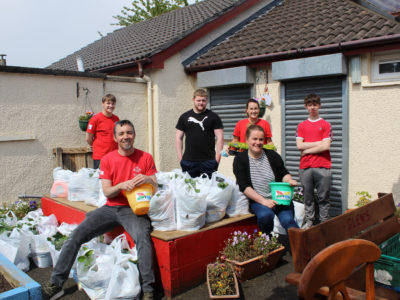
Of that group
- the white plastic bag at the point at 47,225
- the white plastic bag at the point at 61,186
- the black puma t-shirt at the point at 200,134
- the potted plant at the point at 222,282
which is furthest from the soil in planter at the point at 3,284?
the white plastic bag at the point at 61,186

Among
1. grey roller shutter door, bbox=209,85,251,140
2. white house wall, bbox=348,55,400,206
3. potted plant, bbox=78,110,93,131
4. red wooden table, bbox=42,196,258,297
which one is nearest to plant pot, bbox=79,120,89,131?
potted plant, bbox=78,110,93,131

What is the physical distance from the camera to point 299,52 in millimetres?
6434

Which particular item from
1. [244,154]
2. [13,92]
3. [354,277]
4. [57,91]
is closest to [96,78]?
[57,91]

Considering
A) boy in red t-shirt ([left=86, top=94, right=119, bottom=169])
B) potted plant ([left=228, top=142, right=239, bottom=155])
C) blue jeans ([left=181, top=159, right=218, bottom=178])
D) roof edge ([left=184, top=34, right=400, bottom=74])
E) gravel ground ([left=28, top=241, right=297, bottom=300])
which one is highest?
roof edge ([left=184, top=34, right=400, bottom=74])

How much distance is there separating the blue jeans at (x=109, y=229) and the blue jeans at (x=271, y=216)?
126 centimetres

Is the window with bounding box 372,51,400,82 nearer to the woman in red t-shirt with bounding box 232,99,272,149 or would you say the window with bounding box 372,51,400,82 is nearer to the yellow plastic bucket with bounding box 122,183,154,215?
the woman in red t-shirt with bounding box 232,99,272,149

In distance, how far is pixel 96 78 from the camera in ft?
A: 23.7

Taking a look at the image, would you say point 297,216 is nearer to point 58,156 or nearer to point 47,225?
point 47,225

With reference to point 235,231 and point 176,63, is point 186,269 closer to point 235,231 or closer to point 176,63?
point 235,231

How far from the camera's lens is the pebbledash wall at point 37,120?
6133mm

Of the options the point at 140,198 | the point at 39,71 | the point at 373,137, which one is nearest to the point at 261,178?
the point at 140,198

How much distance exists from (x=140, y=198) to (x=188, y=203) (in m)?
0.49

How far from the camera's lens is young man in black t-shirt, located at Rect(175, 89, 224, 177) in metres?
4.80

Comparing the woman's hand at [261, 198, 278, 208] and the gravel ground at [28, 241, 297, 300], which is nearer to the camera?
the gravel ground at [28, 241, 297, 300]
